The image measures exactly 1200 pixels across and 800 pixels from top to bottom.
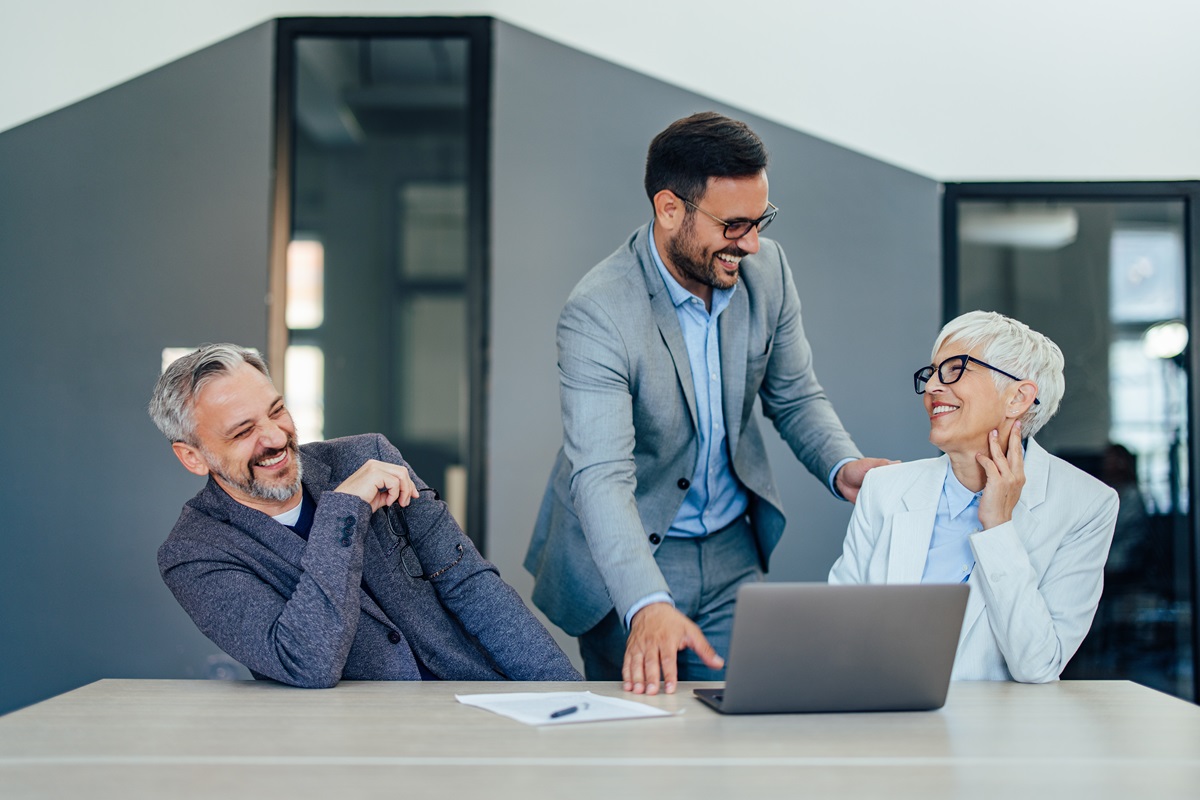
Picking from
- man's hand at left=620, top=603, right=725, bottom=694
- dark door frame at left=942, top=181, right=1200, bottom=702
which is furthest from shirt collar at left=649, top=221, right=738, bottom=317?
dark door frame at left=942, top=181, right=1200, bottom=702

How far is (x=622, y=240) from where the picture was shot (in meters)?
4.18

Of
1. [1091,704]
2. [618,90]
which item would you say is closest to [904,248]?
[618,90]

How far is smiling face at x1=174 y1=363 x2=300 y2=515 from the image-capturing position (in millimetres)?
2172

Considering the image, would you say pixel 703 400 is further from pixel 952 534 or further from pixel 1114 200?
pixel 1114 200

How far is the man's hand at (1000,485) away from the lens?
206cm

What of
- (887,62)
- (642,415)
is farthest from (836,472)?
(887,62)

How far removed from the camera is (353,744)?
1.43 metres

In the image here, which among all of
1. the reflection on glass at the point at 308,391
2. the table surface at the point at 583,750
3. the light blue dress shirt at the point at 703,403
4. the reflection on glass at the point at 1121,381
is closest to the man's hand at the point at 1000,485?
the table surface at the point at 583,750

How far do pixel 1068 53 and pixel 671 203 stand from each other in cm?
270

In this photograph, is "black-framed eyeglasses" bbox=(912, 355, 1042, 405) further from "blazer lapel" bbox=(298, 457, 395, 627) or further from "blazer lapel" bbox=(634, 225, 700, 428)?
"blazer lapel" bbox=(298, 457, 395, 627)

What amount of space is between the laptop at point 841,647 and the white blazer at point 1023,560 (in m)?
0.43

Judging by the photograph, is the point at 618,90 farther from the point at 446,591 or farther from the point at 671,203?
the point at 446,591

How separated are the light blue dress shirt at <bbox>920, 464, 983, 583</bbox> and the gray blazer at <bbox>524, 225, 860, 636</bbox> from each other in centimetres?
40

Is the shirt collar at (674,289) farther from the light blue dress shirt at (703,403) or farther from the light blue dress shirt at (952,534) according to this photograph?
the light blue dress shirt at (952,534)
